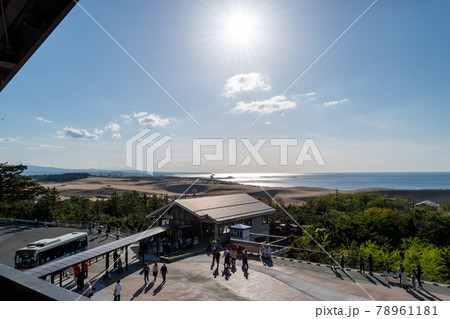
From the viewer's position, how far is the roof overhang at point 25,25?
13.0 feet

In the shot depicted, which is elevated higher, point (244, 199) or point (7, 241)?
point (244, 199)

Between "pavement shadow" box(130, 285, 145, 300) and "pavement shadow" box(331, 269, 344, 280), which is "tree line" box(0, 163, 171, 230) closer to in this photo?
"pavement shadow" box(130, 285, 145, 300)

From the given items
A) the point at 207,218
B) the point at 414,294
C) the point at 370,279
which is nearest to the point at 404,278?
the point at 414,294

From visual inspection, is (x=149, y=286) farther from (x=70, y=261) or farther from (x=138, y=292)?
(x=70, y=261)

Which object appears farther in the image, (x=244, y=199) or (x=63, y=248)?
(x=244, y=199)

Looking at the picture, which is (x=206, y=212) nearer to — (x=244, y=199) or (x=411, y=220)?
(x=244, y=199)

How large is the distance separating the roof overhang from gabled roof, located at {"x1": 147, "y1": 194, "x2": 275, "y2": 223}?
22.2 metres

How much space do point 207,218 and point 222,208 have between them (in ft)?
12.1

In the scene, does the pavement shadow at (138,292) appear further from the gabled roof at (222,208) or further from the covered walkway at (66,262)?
the gabled roof at (222,208)

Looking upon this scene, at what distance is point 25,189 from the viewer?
44.7m

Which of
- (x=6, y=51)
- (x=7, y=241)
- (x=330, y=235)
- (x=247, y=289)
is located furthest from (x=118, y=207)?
(x=6, y=51)

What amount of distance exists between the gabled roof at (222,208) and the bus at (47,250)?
722cm

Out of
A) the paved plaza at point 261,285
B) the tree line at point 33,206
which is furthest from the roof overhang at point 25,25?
the tree line at point 33,206
